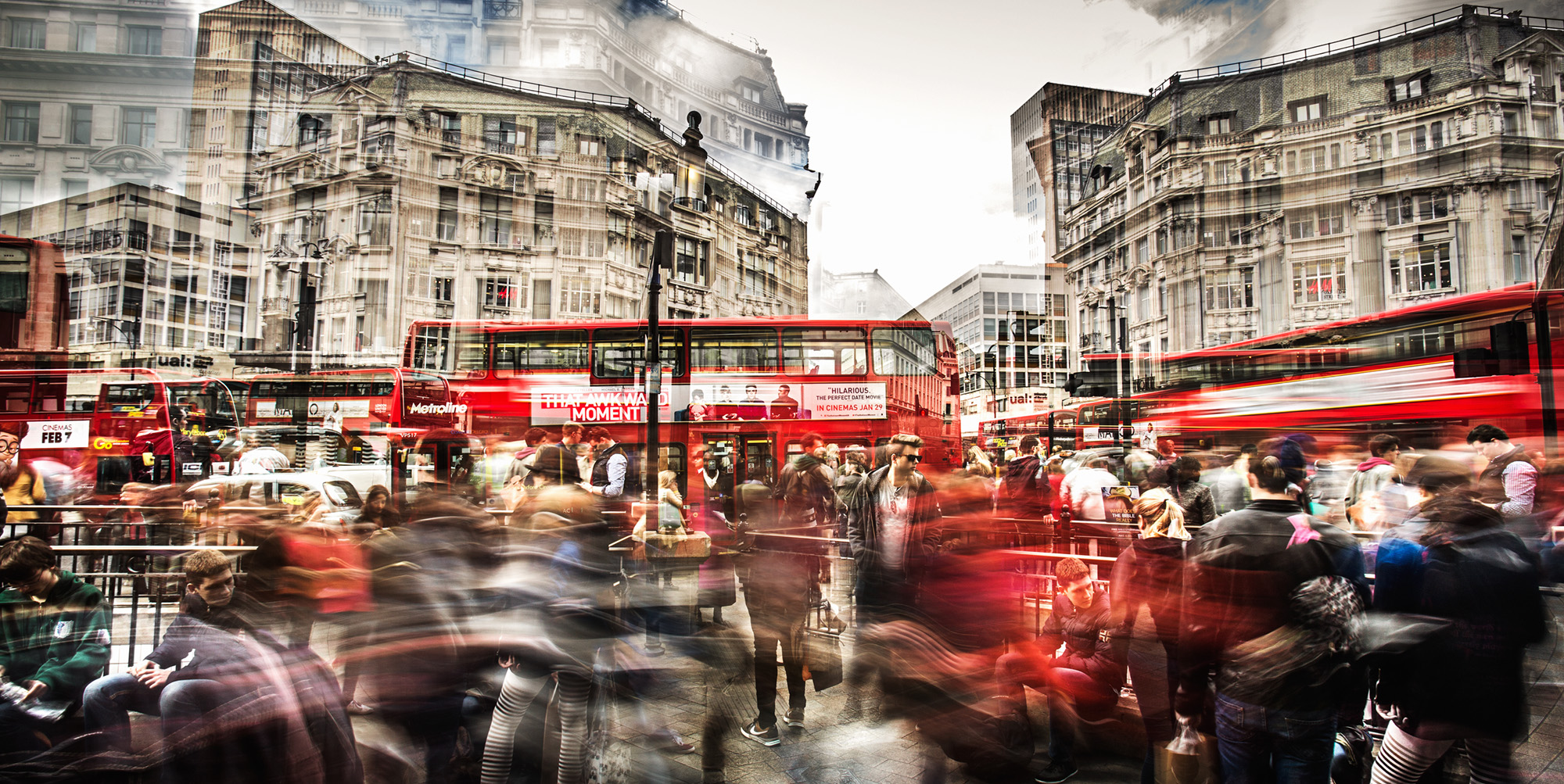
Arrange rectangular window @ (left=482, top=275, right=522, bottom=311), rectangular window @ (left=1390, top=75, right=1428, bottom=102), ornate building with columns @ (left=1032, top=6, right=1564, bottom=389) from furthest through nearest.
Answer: rectangular window @ (left=482, top=275, right=522, bottom=311) < rectangular window @ (left=1390, top=75, right=1428, bottom=102) < ornate building with columns @ (left=1032, top=6, right=1564, bottom=389)

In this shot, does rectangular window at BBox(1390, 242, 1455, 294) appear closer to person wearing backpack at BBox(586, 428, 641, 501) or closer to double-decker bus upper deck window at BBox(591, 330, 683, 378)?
double-decker bus upper deck window at BBox(591, 330, 683, 378)

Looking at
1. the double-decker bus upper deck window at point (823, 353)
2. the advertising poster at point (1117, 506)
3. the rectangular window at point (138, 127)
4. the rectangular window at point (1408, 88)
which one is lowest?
the advertising poster at point (1117, 506)

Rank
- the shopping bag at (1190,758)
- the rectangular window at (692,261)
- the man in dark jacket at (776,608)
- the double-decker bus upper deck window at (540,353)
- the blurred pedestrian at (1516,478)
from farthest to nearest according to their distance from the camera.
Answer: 1. the rectangular window at (692,261)
2. the double-decker bus upper deck window at (540,353)
3. the blurred pedestrian at (1516,478)
4. the man in dark jacket at (776,608)
5. the shopping bag at (1190,758)

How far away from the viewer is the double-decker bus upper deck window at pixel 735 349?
1208 cm

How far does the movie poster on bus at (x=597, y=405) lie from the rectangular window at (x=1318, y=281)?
30185mm

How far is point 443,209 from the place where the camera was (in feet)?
85.8

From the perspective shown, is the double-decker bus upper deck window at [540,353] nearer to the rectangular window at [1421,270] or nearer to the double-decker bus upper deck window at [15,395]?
the double-decker bus upper deck window at [15,395]

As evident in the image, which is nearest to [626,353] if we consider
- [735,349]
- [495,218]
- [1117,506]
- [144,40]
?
[735,349]

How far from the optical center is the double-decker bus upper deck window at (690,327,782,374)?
12078 mm

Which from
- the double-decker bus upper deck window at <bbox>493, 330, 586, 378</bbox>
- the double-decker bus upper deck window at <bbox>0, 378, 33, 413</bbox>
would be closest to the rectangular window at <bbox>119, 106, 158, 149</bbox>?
the double-decker bus upper deck window at <bbox>0, 378, 33, 413</bbox>

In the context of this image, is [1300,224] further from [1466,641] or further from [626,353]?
[1466,641]

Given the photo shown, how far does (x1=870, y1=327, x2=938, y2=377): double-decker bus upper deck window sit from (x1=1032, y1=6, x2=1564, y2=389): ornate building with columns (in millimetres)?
24812

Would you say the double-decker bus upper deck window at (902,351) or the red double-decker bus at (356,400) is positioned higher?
the double-decker bus upper deck window at (902,351)

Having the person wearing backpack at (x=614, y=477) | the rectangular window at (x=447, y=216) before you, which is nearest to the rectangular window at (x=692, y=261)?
the rectangular window at (x=447, y=216)
